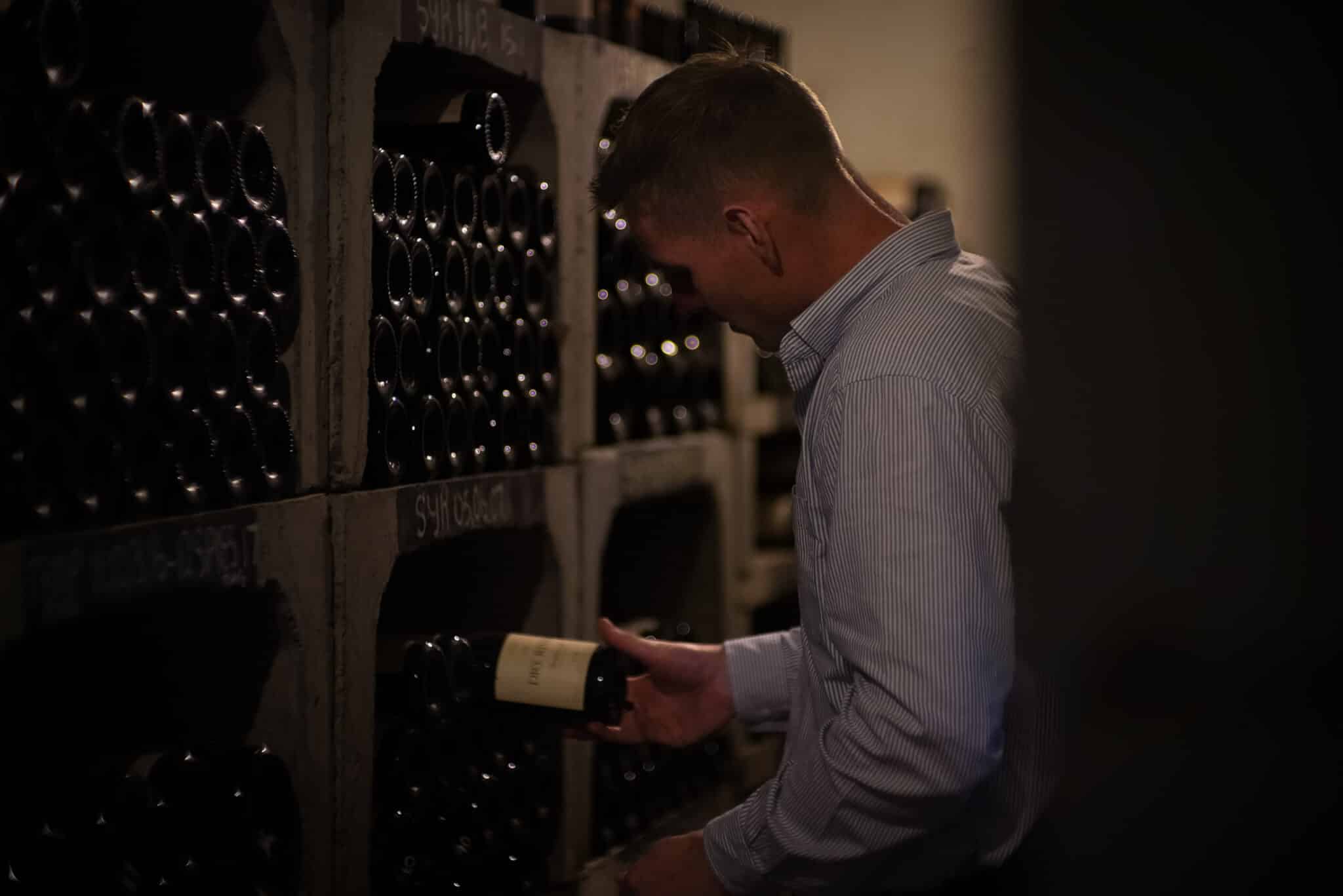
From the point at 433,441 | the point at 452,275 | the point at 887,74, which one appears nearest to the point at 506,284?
the point at 452,275

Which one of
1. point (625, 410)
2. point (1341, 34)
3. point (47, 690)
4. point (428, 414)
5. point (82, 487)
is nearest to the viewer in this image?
point (1341, 34)

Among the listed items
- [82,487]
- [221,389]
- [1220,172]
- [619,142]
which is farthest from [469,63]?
[1220,172]

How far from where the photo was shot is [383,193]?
2422 millimetres

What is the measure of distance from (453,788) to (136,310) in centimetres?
126

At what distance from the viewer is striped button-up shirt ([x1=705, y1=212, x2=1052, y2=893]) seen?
1.72 m

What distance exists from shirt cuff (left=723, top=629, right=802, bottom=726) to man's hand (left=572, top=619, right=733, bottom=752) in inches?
1.1

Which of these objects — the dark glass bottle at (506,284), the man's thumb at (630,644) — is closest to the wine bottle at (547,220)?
the dark glass bottle at (506,284)

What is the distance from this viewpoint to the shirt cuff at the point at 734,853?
77.2 inches

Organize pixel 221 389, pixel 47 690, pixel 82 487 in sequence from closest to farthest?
1. pixel 82 487
2. pixel 221 389
3. pixel 47 690

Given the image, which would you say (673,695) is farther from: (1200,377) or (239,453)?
(1200,377)

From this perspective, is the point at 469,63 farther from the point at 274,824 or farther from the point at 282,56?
the point at 274,824

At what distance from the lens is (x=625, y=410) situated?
344 centimetres

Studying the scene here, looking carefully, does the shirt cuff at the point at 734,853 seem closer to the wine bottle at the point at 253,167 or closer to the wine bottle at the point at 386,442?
the wine bottle at the point at 386,442

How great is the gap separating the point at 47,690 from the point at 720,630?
2.10 metres
